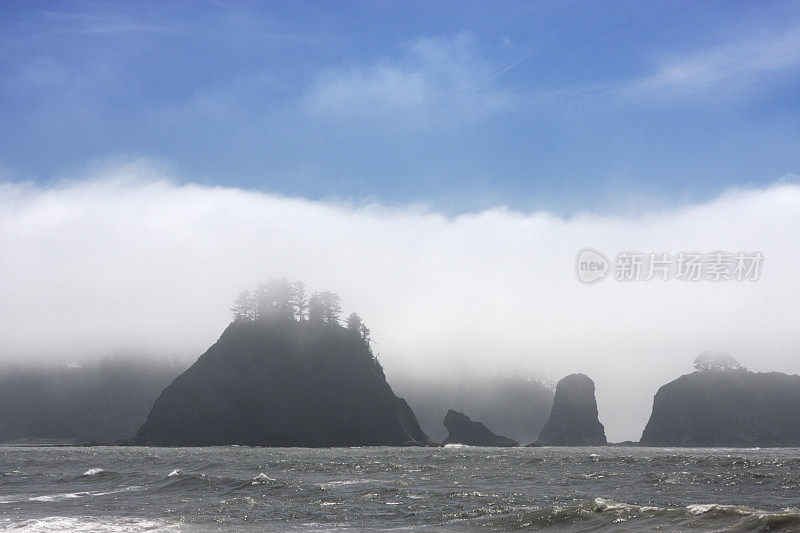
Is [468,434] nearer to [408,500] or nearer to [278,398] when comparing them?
[278,398]

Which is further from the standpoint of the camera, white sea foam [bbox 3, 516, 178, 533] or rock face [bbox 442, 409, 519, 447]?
rock face [bbox 442, 409, 519, 447]

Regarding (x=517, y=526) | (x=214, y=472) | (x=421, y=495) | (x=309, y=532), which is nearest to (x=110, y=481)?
(x=214, y=472)

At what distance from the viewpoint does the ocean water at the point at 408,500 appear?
912 inches

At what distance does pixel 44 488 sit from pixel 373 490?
814 inches

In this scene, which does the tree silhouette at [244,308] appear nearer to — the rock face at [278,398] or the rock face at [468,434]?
the rock face at [278,398]


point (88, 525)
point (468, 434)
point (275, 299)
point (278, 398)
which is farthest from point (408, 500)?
point (468, 434)

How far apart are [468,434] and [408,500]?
14142cm

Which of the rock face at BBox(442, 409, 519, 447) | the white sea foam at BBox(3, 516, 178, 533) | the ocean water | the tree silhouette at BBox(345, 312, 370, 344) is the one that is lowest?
the rock face at BBox(442, 409, 519, 447)

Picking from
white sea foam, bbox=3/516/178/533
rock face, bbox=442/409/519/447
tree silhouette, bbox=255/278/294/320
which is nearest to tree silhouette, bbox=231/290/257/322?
tree silhouette, bbox=255/278/294/320

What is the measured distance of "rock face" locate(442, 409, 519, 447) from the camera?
6535 inches

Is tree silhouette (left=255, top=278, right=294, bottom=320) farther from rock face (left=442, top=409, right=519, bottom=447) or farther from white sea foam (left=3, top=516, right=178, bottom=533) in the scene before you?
white sea foam (left=3, top=516, right=178, bottom=533)

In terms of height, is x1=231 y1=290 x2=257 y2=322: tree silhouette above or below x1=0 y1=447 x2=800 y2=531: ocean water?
above

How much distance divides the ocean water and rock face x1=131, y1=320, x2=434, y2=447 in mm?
75521

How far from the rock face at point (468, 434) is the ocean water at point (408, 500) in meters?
119
